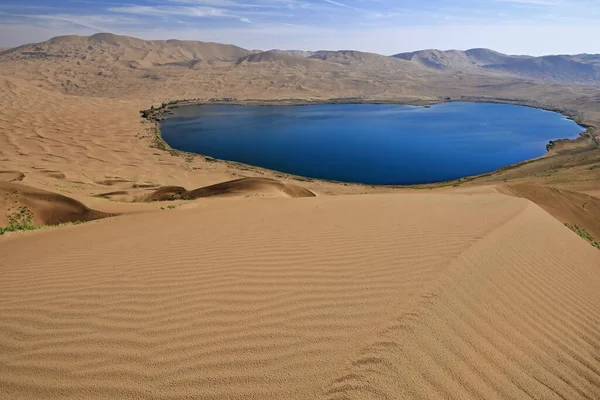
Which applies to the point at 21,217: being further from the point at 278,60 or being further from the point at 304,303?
the point at 278,60

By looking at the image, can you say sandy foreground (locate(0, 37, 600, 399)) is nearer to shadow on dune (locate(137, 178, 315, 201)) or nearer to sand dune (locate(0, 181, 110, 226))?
sand dune (locate(0, 181, 110, 226))

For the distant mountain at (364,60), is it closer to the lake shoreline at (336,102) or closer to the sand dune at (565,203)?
the lake shoreline at (336,102)

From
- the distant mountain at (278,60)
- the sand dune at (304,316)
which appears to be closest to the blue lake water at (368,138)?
the sand dune at (304,316)

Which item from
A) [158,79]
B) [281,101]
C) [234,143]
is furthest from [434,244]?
[158,79]

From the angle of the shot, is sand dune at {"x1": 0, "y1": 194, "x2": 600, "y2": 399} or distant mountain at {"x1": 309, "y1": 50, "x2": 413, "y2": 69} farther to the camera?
distant mountain at {"x1": 309, "y1": 50, "x2": 413, "y2": 69}

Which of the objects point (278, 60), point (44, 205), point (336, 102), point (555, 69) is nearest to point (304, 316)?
point (44, 205)

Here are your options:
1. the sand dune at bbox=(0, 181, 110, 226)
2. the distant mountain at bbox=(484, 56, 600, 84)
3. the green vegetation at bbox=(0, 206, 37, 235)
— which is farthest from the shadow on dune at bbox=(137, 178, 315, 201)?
the distant mountain at bbox=(484, 56, 600, 84)

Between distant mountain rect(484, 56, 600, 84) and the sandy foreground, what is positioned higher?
distant mountain rect(484, 56, 600, 84)
